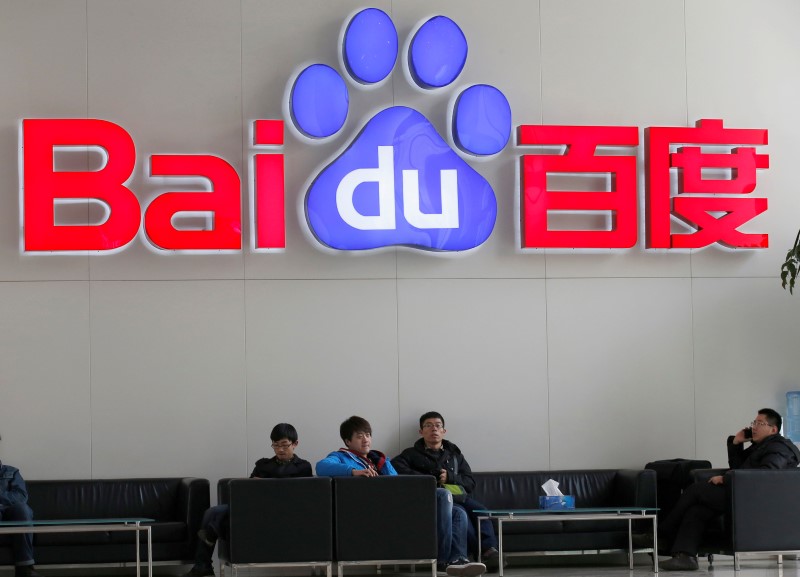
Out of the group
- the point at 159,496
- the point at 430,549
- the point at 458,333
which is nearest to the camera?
the point at 430,549

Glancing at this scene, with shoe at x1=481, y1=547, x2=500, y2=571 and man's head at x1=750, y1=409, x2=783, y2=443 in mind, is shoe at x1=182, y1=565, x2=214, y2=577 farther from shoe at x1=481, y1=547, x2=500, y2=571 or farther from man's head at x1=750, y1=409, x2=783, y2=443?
man's head at x1=750, y1=409, x2=783, y2=443

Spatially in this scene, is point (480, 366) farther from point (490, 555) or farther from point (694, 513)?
point (694, 513)

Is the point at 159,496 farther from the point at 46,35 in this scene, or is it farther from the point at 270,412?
the point at 46,35

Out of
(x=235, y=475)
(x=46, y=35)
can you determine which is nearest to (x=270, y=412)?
(x=235, y=475)

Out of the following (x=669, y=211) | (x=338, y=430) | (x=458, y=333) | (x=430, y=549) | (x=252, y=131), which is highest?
(x=252, y=131)

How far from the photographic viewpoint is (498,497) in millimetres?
8453

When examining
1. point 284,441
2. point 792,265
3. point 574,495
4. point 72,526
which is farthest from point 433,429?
point 792,265

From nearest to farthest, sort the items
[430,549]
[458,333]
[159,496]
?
[430,549]
[159,496]
[458,333]

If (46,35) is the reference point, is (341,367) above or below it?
below

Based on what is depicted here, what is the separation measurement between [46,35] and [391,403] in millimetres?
3663

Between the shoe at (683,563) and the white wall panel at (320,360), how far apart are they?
84.2 inches

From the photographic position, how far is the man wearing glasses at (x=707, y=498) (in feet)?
25.6

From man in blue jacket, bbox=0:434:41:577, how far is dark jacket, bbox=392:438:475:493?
97.1 inches

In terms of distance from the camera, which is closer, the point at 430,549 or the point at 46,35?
the point at 430,549
